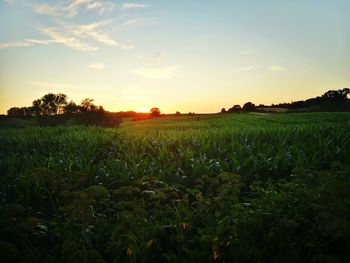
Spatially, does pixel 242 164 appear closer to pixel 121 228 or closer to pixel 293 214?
pixel 293 214

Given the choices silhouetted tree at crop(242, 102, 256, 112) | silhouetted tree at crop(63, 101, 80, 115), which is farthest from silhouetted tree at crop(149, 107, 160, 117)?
silhouetted tree at crop(63, 101, 80, 115)

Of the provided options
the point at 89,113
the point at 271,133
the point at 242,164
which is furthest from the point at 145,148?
→ the point at 89,113

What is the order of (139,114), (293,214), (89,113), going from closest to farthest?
(293,214) → (89,113) → (139,114)

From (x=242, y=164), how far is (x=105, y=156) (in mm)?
3610

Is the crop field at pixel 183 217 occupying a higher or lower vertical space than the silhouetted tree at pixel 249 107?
lower

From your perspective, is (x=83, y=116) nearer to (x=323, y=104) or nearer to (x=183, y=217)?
(x=323, y=104)

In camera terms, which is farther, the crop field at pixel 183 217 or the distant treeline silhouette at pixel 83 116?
the distant treeline silhouette at pixel 83 116

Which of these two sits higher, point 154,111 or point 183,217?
point 154,111

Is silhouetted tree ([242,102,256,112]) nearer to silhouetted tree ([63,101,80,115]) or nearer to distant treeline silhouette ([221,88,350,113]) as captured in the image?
distant treeline silhouette ([221,88,350,113])

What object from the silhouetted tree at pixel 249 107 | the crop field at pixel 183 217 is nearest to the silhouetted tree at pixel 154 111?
the silhouetted tree at pixel 249 107

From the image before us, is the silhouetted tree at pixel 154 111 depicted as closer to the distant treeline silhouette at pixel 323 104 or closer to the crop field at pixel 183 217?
the distant treeline silhouette at pixel 323 104

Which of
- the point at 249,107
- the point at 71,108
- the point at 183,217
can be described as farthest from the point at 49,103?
the point at 183,217

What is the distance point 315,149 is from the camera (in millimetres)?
9633

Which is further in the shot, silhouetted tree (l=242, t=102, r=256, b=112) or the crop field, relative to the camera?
silhouetted tree (l=242, t=102, r=256, b=112)
